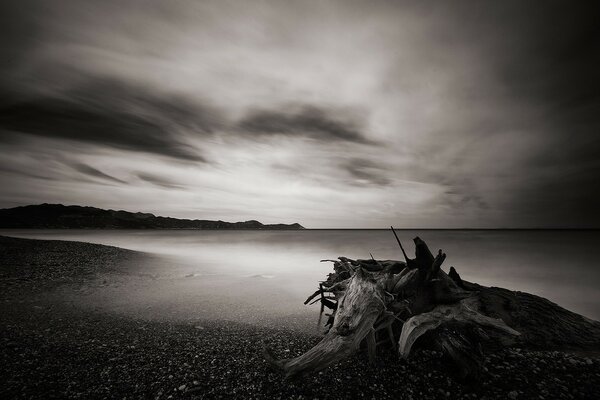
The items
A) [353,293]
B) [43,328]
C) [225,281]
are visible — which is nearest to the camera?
[353,293]

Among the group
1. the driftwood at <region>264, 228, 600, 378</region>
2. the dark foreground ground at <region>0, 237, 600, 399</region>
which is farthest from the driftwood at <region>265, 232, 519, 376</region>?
the dark foreground ground at <region>0, 237, 600, 399</region>

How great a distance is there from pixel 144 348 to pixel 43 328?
8.77ft

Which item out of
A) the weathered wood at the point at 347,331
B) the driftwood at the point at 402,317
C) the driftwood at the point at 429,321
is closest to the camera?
the weathered wood at the point at 347,331

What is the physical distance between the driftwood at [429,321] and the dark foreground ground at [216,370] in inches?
13.8

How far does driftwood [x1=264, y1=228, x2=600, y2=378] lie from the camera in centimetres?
347

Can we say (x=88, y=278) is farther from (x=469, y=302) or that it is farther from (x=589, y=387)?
(x=589, y=387)

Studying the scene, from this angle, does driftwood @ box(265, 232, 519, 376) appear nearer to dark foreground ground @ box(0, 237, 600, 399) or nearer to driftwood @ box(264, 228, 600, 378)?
driftwood @ box(264, 228, 600, 378)

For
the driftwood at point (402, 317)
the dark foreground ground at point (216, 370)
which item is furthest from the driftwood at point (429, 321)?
the dark foreground ground at point (216, 370)

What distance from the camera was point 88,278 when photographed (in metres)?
10.7

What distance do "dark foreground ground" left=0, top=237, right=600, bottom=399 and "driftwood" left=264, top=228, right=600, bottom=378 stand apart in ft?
1.15

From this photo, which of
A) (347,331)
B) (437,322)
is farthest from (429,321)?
(347,331)

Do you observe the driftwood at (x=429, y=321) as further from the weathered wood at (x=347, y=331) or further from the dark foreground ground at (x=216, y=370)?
the dark foreground ground at (x=216, y=370)

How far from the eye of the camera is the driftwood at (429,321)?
3467mm

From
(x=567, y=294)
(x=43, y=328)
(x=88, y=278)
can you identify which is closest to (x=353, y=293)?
(x=43, y=328)
